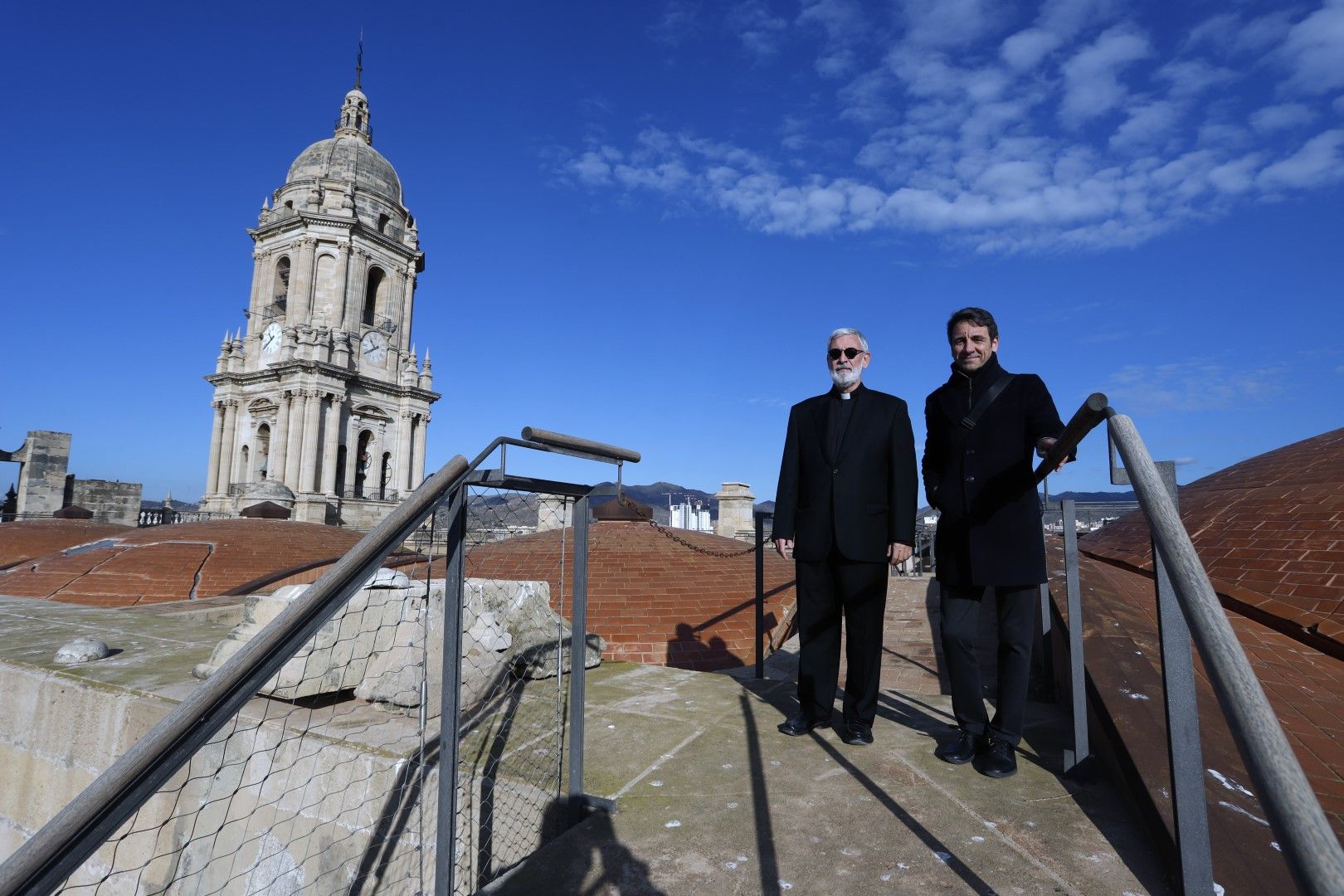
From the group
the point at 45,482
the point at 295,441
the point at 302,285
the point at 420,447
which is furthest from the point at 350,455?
the point at 45,482

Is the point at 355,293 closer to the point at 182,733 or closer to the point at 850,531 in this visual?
the point at 850,531

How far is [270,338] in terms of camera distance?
31.0 meters

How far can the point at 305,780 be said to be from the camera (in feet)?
9.67

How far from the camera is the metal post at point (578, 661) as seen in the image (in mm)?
2320

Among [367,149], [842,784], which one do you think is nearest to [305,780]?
[842,784]

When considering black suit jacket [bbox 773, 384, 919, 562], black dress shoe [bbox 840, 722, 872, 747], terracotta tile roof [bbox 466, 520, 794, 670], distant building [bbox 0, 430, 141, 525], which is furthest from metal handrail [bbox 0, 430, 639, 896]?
distant building [bbox 0, 430, 141, 525]

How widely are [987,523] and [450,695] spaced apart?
196 cm

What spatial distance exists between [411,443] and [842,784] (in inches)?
1321

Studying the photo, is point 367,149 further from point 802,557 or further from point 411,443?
point 802,557

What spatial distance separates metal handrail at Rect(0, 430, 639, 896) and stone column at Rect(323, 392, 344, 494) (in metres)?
30.6

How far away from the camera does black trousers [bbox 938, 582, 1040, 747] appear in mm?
2549

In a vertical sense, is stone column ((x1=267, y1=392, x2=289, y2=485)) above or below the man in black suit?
above

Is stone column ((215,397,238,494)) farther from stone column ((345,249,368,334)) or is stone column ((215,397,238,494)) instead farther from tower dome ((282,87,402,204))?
tower dome ((282,87,402,204))

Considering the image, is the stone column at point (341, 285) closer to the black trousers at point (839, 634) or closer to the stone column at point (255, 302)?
the stone column at point (255, 302)
